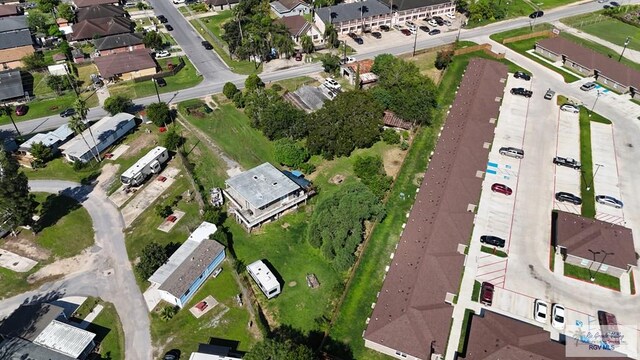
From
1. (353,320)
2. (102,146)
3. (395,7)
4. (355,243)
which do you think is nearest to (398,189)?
(355,243)

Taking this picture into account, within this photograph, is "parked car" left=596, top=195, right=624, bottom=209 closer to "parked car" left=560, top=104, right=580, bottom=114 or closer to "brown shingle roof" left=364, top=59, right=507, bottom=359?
"brown shingle roof" left=364, top=59, right=507, bottom=359

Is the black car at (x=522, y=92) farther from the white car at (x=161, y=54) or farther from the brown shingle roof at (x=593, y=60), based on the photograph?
the white car at (x=161, y=54)

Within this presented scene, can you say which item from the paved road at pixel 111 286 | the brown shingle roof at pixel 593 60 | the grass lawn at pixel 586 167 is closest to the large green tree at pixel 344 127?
the grass lawn at pixel 586 167

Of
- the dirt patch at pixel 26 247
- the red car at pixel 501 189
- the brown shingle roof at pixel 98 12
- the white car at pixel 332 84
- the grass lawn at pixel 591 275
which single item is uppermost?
the brown shingle roof at pixel 98 12

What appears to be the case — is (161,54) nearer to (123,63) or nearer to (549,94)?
(123,63)

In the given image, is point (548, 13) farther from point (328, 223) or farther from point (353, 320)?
point (353, 320)

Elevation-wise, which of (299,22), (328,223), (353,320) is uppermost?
(299,22)

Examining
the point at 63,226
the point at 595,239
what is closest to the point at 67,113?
the point at 63,226
